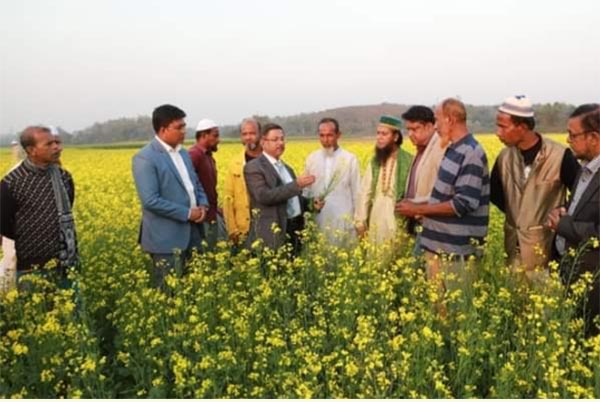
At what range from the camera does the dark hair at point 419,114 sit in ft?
18.0

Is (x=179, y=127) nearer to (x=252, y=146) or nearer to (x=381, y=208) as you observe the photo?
(x=252, y=146)

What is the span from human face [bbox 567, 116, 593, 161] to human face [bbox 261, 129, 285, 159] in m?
2.57

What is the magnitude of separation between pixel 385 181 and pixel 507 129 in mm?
1469

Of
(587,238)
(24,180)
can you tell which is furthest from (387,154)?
(24,180)

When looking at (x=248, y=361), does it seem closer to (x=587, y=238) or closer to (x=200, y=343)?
(x=200, y=343)

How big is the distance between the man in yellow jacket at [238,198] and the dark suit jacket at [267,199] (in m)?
0.44

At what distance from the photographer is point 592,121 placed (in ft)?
13.7

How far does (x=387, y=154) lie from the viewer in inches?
230

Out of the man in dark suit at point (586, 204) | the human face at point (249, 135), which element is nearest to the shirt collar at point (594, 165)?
the man in dark suit at point (586, 204)

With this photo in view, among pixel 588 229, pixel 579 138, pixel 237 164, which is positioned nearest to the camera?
pixel 588 229

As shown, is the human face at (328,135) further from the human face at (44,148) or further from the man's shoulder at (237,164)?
the human face at (44,148)

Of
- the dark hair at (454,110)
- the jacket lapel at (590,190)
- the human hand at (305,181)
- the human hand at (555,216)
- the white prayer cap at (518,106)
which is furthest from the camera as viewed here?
the human hand at (305,181)

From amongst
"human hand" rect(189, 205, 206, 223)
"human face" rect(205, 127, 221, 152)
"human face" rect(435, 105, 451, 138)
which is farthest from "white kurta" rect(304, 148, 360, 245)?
"human face" rect(435, 105, 451, 138)

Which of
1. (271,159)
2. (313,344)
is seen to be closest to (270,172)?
(271,159)
